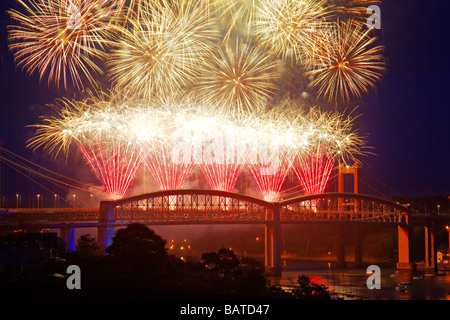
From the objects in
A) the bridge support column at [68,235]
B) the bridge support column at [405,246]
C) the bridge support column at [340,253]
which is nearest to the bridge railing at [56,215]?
the bridge support column at [68,235]

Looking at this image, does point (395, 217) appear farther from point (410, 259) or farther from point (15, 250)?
point (15, 250)

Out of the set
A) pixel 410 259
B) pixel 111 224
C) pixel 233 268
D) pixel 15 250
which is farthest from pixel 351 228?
pixel 15 250

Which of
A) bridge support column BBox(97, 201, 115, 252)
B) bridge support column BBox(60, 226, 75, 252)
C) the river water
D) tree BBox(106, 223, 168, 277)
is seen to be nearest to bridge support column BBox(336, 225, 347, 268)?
the river water

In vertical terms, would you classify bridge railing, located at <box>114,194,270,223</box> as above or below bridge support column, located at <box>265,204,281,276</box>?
above

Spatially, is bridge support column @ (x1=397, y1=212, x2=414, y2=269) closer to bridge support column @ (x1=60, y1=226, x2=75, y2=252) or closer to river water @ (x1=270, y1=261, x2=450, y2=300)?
river water @ (x1=270, y1=261, x2=450, y2=300)

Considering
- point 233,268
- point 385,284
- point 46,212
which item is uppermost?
point 46,212

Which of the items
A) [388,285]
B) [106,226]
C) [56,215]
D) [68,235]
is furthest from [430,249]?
[68,235]
